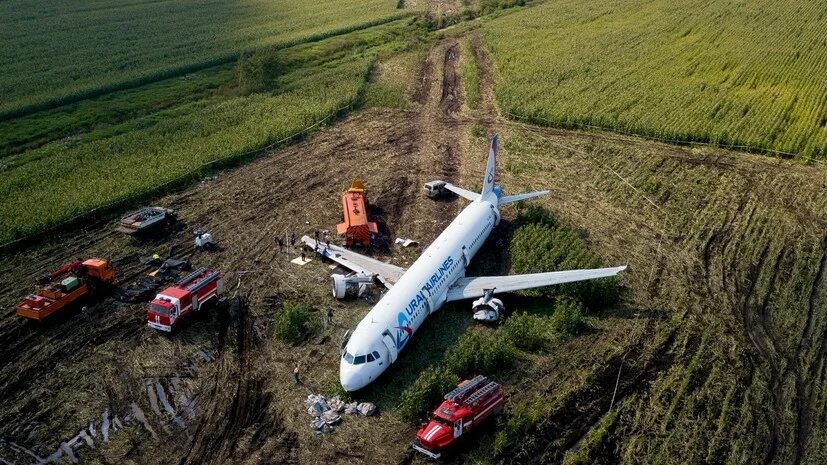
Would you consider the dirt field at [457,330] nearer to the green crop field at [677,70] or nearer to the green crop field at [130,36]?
the green crop field at [677,70]

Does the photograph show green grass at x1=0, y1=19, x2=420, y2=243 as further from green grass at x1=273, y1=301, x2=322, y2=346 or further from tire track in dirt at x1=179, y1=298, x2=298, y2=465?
tire track in dirt at x1=179, y1=298, x2=298, y2=465

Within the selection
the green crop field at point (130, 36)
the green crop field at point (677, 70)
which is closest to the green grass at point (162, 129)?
the green crop field at point (130, 36)

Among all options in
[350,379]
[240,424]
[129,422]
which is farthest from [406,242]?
[129,422]

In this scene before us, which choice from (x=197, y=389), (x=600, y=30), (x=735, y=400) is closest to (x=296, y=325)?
(x=197, y=389)

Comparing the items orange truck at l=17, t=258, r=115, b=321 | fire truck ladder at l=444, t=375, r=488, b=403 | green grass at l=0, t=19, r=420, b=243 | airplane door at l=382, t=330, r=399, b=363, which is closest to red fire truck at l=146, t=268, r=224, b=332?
orange truck at l=17, t=258, r=115, b=321

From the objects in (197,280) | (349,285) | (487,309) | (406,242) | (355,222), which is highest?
(197,280)

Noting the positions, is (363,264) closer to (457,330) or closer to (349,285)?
(349,285)
